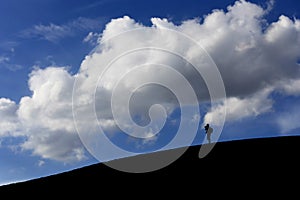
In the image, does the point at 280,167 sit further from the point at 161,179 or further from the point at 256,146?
the point at 161,179

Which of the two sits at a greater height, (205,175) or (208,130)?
(208,130)

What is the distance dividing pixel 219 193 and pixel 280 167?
6.15m

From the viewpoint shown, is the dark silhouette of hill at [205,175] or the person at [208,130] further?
the person at [208,130]

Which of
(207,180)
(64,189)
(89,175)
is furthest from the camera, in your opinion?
(89,175)

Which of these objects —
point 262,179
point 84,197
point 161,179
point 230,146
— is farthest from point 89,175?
point 262,179

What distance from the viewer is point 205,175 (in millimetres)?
32312

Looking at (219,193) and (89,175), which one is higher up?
(89,175)

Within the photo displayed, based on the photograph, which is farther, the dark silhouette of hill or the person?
the person

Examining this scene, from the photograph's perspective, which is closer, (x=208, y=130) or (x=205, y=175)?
(x=205, y=175)

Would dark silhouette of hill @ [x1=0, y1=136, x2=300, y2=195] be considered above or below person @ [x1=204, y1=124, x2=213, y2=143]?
below

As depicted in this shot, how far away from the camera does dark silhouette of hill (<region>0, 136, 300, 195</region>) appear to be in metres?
29.8

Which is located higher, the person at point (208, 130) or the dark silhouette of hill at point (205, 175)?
the person at point (208, 130)

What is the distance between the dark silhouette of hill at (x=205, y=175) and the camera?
29.8 metres

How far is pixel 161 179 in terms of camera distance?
A: 33344 millimetres
